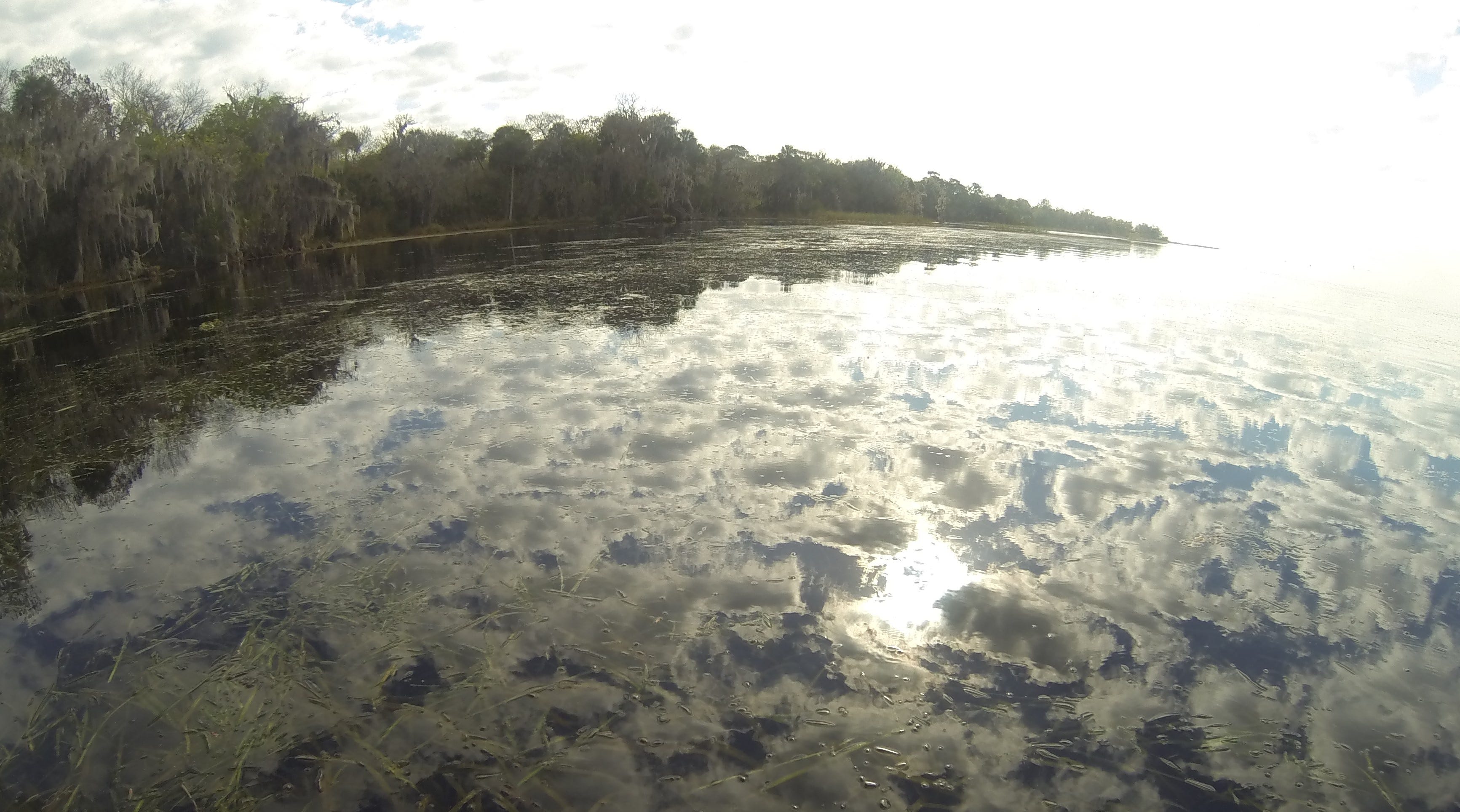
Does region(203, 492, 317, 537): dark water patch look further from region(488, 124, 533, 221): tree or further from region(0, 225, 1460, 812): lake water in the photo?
region(488, 124, 533, 221): tree

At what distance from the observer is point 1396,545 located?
820 cm

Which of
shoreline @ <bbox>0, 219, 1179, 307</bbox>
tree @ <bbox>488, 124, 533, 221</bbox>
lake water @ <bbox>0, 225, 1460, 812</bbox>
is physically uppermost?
tree @ <bbox>488, 124, 533, 221</bbox>

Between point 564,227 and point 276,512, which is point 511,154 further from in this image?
point 276,512

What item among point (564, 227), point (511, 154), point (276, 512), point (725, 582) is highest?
point (511, 154)

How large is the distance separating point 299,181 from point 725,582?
1742 inches

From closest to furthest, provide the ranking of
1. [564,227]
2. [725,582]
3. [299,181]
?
[725,582] → [299,181] → [564,227]

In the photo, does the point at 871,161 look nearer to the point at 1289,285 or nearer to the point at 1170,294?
the point at 1289,285

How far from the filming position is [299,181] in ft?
136

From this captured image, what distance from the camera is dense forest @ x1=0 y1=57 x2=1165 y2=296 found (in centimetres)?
2772

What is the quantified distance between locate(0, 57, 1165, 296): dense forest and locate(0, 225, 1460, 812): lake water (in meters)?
17.2

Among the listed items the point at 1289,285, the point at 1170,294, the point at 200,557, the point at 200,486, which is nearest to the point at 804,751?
the point at 200,557

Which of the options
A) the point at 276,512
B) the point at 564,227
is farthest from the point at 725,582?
the point at 564,227

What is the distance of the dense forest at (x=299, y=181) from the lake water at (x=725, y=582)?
1717cm

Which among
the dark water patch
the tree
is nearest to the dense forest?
the tree
